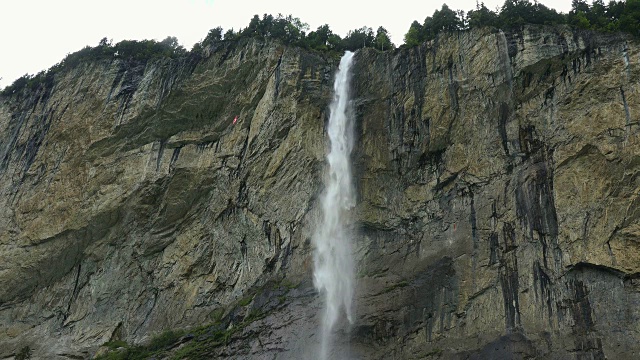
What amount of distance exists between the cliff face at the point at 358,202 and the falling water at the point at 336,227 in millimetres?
513

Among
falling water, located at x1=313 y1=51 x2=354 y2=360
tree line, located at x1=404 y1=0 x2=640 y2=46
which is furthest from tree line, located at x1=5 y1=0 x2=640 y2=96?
falling water, located at x1=313 y1=51 x2=354 y2=360

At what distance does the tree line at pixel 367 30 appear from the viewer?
29.9 meters

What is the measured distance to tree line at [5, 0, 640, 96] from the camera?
98.0 ft

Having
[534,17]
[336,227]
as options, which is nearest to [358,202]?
[336,227]

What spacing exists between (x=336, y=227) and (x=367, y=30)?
16142mm

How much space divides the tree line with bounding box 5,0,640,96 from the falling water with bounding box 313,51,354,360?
4.86 m

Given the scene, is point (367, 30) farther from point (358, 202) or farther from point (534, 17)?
point (358, 202)

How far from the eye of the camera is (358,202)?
97.5ft

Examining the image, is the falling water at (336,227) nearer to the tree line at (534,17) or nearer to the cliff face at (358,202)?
the cliff face at (358,202)

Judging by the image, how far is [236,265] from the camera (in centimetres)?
2978

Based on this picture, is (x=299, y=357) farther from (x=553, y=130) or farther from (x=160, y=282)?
(x=553, y=130)

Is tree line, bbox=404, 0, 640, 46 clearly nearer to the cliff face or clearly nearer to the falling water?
the cliff face

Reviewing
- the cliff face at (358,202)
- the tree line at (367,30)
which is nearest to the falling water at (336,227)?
the cliff face at (358,202)

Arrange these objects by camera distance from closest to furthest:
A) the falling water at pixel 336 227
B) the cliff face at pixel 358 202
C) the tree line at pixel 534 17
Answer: the cliff face at pixel 358 202, the falling water at pixel 336 227, the tree line at pixel 534 17
